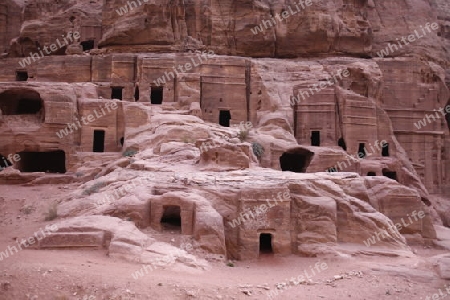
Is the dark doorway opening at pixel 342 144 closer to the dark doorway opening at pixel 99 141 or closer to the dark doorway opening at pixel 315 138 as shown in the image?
the dark doorway opening at pixel 315 138

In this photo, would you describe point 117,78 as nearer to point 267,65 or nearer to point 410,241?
point 267,65

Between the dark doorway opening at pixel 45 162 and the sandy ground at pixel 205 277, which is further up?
the dark doorway opening at pixel 45 162

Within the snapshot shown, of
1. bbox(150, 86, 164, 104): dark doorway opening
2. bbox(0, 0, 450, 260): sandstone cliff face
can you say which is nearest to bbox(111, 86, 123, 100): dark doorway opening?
bbox(0, 0, 450, 260): sandstone cliff face

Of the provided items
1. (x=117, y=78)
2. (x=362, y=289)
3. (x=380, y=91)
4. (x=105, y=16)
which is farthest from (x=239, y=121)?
(x=362, y=289)

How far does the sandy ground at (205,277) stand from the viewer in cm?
965

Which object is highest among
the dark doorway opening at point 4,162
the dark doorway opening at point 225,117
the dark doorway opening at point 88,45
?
the dark doorway opening at point 88,45

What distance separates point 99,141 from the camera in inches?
1058

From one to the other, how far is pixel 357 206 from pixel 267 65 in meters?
17.4

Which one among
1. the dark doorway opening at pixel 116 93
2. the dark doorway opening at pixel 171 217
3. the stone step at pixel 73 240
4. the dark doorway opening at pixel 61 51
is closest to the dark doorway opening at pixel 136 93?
the dark doorway opening at pixel 116 93

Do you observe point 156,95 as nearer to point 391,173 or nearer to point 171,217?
point 391,173

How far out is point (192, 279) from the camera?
35.8 feet

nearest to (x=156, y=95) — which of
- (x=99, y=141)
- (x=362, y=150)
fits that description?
(x=99, y=141)

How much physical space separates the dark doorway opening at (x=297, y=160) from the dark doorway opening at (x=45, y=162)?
14.3 metres

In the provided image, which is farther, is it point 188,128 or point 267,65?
point 267,65
